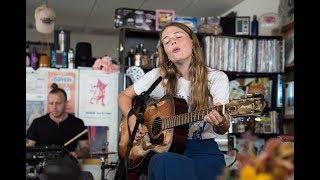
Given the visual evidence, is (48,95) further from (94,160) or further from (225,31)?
(225,31)

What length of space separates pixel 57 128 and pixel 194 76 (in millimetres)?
1837

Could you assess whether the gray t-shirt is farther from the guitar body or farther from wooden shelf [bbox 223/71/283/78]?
wooden shelf [bbox 223/71/283/78]

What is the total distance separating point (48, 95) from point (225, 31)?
1.64 meters

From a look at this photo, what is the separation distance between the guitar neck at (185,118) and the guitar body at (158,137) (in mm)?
18

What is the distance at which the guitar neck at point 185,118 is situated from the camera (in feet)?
5.31

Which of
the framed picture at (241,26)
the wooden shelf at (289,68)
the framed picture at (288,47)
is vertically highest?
the framed picture at (241,26)

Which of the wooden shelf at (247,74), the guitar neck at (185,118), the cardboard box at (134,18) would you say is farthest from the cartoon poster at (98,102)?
the guitar neck at (185,118)

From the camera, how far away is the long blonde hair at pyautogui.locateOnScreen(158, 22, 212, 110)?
1823mm

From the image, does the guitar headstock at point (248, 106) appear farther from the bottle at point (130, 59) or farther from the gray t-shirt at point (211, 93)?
the bottle at point (130, 59)

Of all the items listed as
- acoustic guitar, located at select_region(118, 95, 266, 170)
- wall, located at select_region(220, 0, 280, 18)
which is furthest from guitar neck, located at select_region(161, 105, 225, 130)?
wall, located at select_region(220, 0, 280, 18)

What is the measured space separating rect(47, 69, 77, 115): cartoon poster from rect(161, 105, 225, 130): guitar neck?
198 centimetres

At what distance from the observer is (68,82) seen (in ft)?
12.2

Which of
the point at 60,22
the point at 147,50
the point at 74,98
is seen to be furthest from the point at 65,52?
the point at 60,22
